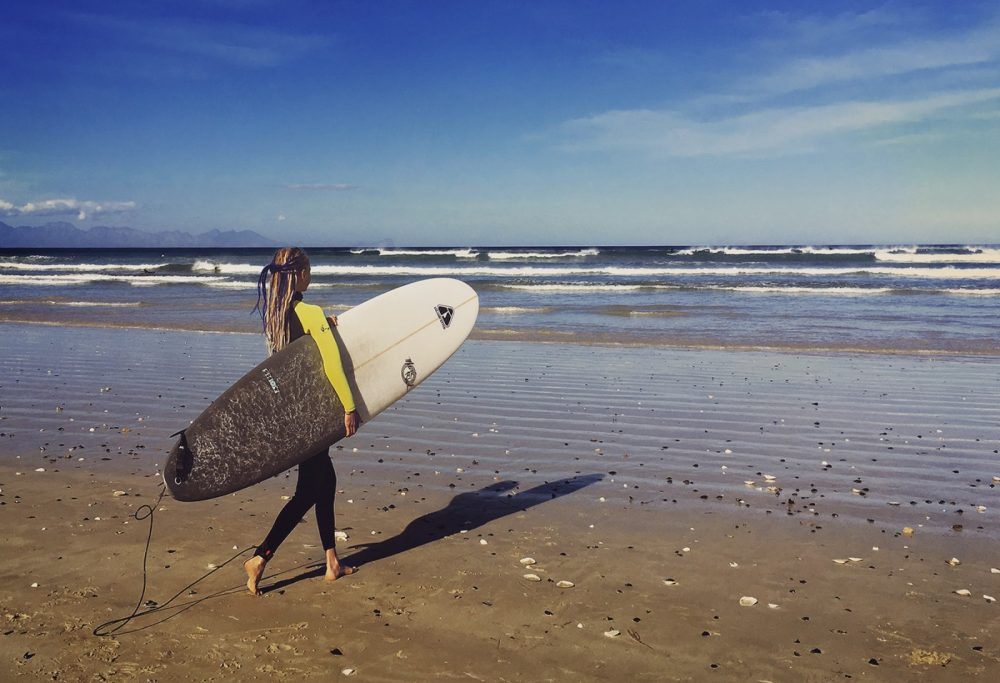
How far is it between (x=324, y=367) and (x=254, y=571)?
43.6 inches

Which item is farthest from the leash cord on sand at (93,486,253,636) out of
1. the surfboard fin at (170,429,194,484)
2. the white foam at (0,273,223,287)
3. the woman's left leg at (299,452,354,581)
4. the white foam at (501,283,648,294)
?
the white foam at (0,273,223,287)

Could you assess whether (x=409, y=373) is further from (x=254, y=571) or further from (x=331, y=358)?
(x=254, y=571)

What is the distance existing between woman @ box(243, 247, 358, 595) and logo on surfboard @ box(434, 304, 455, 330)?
154cm

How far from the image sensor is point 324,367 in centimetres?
436

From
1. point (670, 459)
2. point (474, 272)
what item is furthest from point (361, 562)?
point (474, 272)

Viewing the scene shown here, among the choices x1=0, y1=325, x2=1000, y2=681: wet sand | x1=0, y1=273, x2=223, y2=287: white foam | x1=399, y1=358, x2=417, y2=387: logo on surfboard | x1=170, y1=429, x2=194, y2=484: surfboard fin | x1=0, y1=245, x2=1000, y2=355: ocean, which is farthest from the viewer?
x1=0, y1=273, x2=223, y2=287: white foam

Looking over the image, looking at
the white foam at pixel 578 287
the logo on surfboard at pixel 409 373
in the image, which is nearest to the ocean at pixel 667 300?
the white foam at pixel 578 287

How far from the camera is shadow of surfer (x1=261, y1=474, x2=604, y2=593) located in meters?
4.78

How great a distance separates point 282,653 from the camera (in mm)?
3578

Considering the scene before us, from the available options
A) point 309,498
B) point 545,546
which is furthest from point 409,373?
point 545,546

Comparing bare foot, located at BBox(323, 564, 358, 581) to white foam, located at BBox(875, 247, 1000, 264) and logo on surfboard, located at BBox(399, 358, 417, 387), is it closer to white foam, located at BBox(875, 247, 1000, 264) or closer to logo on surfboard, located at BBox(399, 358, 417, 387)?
logo on surfboard, located at BBox(399, 358, 417, 387)

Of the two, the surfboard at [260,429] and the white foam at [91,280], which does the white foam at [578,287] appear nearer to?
the white foam at [91,280]

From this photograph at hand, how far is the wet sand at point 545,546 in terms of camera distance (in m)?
3.59

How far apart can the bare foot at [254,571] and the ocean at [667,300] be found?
11.0 m
